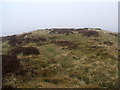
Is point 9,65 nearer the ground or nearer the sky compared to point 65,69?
nearer the sky

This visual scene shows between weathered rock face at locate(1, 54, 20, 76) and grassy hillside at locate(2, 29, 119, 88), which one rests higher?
weathered rock face at locate(1, 54, 20, 76)

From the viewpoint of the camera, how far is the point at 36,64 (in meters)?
16.3

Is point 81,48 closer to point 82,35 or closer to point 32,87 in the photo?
point 82,35

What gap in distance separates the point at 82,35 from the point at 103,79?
737 inches

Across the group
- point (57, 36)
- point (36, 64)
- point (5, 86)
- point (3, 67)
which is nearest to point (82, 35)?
point (57, 36)

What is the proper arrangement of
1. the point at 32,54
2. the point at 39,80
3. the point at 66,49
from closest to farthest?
the point at 39,80, the point at 32,54, the point at 66,49

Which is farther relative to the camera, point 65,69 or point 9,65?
point 65,69

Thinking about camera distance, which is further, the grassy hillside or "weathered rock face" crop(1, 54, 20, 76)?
"weathered rock face" crop(1, 54, 20, 76)

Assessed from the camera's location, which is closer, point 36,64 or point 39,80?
point 39,80

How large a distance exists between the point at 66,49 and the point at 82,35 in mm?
9870

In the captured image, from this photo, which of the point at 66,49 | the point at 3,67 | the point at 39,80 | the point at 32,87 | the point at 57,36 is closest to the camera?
the point at 32,87

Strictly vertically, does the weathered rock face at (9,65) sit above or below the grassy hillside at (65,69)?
above

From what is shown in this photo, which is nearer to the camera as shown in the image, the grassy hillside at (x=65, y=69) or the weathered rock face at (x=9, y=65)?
the grassy hillside at (x=65, y=69)

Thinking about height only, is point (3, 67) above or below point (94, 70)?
above
